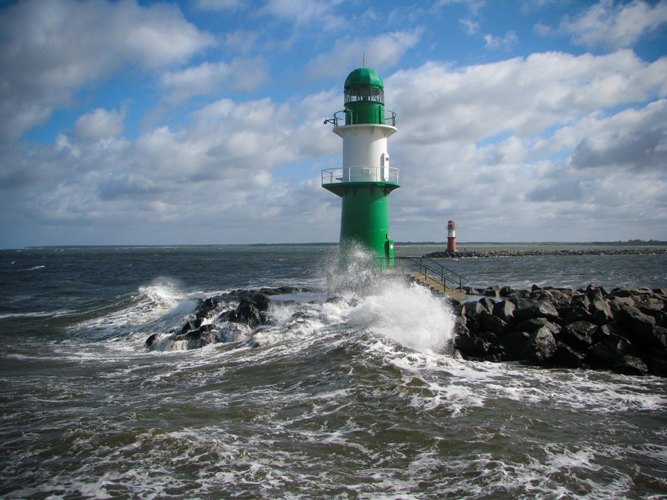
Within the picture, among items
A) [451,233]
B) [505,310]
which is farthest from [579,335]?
[451,233]

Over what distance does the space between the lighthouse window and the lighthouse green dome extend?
103 mm

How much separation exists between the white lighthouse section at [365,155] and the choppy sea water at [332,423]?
5105 millimetres

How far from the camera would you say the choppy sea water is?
4.98 meters

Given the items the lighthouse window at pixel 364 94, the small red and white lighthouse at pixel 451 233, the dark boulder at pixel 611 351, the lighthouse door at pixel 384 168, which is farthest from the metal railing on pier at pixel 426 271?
the small red and white lighthouse at pixel 451 233

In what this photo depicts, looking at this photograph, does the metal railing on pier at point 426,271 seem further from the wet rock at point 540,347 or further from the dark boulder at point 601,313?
the wet rock at point 540,347

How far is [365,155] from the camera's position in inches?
605

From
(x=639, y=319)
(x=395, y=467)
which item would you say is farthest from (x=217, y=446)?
(x=639, y=319)

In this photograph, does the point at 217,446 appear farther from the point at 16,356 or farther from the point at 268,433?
the point at 16,356

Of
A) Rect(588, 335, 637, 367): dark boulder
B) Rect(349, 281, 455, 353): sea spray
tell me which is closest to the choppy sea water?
Rect(349, 281, 455, 353): sea spray

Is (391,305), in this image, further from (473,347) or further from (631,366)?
(631,366)

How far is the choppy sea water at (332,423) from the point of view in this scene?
16.3 ft

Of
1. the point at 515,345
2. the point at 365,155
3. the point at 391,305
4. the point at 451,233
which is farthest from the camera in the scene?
the point at 451,233

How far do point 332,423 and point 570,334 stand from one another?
5.53 meters

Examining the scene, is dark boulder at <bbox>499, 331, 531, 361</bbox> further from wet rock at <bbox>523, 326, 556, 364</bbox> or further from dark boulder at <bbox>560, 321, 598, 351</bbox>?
dark boulder at <bbox>560, 321, 598, 351</bbox>
